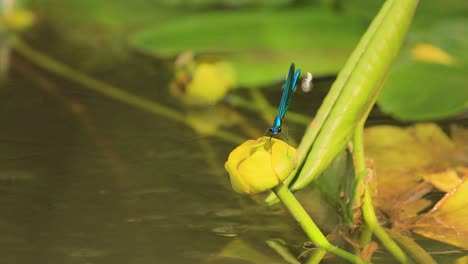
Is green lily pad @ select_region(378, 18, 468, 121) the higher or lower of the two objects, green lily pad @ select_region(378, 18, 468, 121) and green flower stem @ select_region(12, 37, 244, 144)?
the lower

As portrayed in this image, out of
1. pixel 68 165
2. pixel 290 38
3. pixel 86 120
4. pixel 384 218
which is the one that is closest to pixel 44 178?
pixel 68 165

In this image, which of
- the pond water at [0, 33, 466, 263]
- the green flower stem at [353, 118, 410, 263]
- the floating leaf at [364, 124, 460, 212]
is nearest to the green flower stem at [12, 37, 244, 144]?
the pond water at [0, 33, 466, 263]

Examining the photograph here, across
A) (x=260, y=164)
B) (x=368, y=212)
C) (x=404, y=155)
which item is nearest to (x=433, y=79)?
(x=404, y=155)

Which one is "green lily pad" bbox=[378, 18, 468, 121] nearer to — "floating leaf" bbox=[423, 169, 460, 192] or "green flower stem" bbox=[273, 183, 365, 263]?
"floating leaf" bbox=[423, 169, 460, 192]

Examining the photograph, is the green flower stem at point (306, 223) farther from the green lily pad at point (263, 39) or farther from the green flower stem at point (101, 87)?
the green lily pad at point (263, 39)

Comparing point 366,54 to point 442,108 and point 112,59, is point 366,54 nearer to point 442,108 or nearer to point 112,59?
point 442,108

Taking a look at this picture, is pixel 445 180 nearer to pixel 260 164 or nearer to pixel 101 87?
pixel 260 164

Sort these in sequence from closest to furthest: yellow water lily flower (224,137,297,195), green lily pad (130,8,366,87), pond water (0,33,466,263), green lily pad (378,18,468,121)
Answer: yellow water lily flower (224,137,297,195) → pond water (0,33,466,263) → green lily pad (378,18,468,121) → green lily pad (130,8,366,87)

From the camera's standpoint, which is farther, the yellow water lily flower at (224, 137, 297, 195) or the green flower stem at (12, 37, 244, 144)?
the green flower stem at (12, 37, 244, 144)
